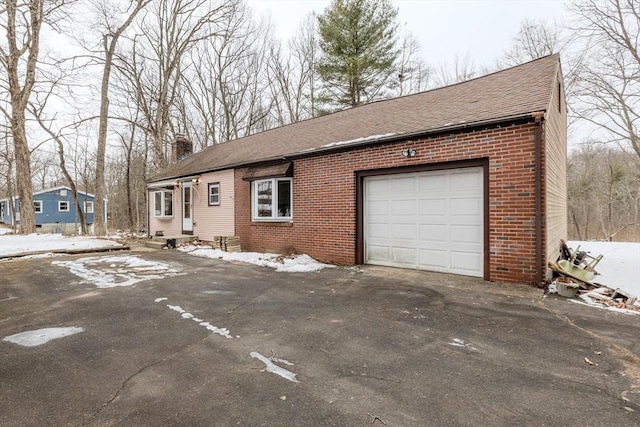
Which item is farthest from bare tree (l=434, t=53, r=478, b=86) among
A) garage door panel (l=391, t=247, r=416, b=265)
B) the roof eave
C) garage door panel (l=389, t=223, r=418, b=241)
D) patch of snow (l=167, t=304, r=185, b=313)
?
patch of snow (l=167, t=304, r=185, b=313)

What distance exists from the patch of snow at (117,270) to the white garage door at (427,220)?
494 centimetres

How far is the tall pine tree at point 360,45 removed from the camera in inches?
727

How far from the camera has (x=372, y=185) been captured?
796cm

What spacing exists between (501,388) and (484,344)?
89cm

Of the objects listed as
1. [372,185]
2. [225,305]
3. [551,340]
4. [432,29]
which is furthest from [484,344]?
[432,29]

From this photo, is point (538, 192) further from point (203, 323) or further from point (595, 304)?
point (203, 323)

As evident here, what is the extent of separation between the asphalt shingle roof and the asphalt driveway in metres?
3.50

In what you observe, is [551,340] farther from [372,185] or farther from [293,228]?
[293,228]

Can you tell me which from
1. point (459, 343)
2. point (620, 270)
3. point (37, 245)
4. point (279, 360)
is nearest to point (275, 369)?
point (279, 360)

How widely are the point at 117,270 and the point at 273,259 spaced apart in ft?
12.5

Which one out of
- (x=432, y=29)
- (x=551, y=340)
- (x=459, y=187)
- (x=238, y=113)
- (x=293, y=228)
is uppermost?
(x=432, y=29)

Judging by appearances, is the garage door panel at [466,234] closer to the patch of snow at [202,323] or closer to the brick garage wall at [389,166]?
the brick garage wall at [389,166]

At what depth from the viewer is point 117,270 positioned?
762 centimetres

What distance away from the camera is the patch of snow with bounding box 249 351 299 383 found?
2.68 meters
